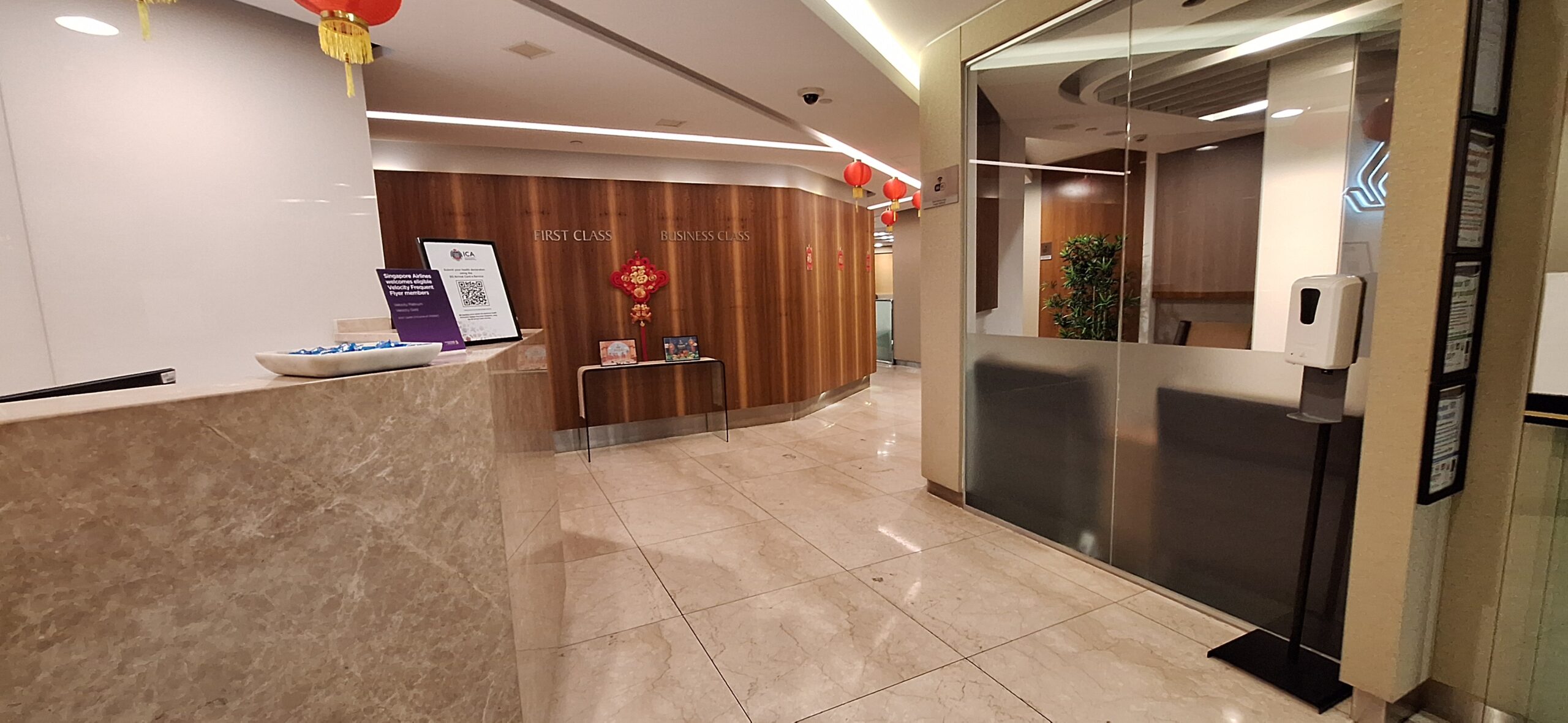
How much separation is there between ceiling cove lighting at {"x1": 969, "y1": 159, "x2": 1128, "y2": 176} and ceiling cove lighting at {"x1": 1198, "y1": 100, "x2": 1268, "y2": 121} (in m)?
0.42

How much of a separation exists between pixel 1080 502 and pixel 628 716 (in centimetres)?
264

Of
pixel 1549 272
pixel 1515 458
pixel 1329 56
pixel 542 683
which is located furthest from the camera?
pixel 1329 56

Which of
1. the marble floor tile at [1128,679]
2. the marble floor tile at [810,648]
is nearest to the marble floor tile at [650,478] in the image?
the marble floor tile at [810,648]

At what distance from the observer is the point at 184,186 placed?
2.89 metres

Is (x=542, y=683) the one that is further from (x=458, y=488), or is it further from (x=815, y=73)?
(x=815, y=73)

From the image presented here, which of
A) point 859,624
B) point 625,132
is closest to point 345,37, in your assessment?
point 859,624

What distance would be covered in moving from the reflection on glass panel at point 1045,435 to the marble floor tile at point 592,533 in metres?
2.43

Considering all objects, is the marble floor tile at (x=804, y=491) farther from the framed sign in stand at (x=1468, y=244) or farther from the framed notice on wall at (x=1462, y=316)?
the framed notice on wall at (x=1462, y=316)

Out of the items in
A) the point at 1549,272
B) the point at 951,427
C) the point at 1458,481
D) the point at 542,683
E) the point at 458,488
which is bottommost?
the point at 542,683

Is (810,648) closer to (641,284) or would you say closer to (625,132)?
(641,284)

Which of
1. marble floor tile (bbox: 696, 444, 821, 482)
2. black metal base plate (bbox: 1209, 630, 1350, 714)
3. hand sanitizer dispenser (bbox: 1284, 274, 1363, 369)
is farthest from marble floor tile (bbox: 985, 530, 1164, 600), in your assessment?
marble floor tile (bbox: 696, 444, 821, 482)

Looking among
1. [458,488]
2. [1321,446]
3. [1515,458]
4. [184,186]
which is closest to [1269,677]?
[1321,446]

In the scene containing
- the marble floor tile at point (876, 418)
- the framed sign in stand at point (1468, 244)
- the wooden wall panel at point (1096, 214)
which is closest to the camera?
the framed sign in stand at point (1468, 244)

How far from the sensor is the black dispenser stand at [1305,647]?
2.10m
